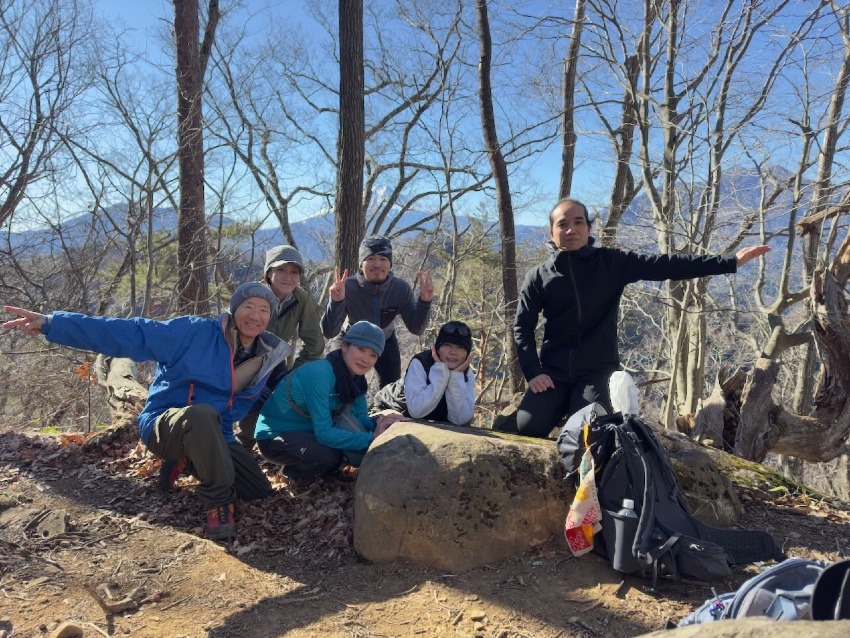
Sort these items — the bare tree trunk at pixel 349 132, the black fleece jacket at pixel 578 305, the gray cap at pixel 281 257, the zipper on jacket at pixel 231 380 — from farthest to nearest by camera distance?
the bare tree trunk at pixel 349 132
the gray cap at pixel 281 257
the black fleece jacket at pixel 578 305
the zipper on jacket at pixel 231 380

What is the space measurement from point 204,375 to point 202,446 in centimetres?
47

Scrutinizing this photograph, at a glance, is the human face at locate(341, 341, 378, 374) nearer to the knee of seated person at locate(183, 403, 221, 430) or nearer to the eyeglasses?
Result: the eyeglasses

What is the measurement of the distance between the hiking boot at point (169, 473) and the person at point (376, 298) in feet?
4.95

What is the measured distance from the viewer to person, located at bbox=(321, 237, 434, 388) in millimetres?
4668

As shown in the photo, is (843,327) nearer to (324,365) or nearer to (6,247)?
(324,365)

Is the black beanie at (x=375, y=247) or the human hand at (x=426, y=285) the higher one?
the black beanie at (x=375, y=247)

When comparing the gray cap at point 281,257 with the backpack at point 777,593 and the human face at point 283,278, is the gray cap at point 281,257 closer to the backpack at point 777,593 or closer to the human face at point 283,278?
the human face at point 283,278

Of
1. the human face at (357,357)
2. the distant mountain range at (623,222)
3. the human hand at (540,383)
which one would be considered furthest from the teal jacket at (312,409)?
the distant mountain range at (623,222)

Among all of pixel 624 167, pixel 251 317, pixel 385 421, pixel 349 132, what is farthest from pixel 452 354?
pixel 624 167

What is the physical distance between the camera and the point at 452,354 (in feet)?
13.3

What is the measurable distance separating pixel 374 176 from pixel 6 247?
935 cm

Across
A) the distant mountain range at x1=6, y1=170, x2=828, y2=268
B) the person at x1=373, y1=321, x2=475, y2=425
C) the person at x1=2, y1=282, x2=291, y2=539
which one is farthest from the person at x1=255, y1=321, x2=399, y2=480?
the distant mountain range at x1=6, y1=170, x2=828, y2=268

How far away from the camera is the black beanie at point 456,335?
13.1ft

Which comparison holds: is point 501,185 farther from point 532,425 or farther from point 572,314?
point 532,425
